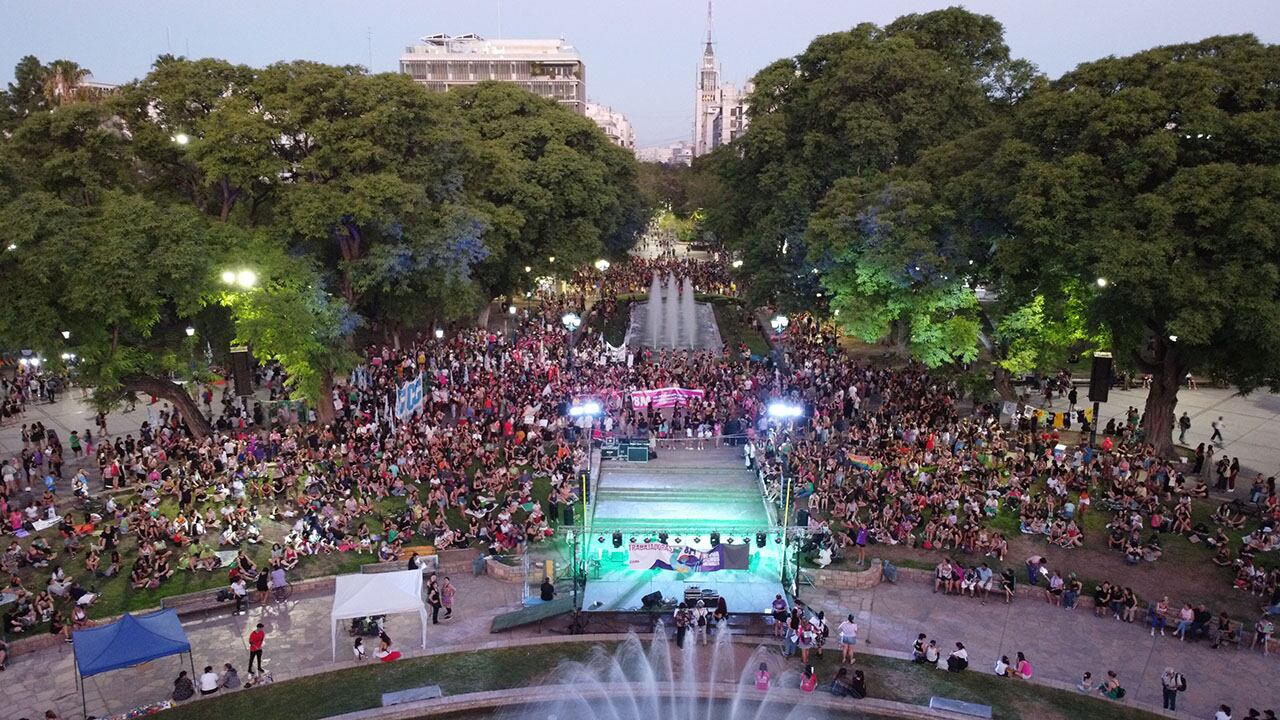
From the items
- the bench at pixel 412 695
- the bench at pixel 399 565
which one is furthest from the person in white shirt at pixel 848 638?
the bench at pixel 399 565

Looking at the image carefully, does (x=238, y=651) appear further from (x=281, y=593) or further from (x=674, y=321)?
(x=674, y=321)

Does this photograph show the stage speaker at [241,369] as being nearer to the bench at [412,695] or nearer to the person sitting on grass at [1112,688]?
the bench at [412,695]

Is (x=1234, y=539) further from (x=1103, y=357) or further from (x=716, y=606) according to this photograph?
(x=716, y=606)

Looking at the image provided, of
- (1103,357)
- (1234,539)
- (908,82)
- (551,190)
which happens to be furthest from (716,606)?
(551,190)

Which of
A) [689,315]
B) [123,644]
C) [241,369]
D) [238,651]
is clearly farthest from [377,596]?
[689,315]

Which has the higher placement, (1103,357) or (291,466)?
(1103,357)
